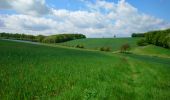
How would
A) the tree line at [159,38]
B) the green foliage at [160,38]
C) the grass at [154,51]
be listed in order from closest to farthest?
the grass at [154,51]
the green foliage at [160,38]
the tree line at [159,38]

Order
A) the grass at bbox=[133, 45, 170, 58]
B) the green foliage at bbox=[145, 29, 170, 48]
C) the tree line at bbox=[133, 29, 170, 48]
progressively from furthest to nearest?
the tree line at bbox=[133, 29, 170, 48]
the green foliage at bbox=[145, 29, 170, 48]
the grass at bbox=[133, 45, 170, 58]

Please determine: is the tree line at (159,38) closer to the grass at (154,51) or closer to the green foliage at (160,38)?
the green foliage at (160,38)

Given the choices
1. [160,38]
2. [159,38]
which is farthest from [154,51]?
[159,38]

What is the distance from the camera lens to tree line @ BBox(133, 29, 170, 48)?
409ft

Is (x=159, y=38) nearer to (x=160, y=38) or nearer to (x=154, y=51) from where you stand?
(x=160, y=38)

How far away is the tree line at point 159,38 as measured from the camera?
409 feet

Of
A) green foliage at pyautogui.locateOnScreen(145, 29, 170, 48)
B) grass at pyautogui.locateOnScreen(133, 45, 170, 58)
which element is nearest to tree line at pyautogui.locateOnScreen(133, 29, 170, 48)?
green foliage at pyautogui.locateOnScreen(145, 29, 170, 48)

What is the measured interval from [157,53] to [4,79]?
4332 inches

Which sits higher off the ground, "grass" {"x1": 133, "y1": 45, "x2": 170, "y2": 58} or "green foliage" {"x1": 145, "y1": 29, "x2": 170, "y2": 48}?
"green foliage" {"x1": 145, "y1": 29, "x2": 170, "y2": 48}

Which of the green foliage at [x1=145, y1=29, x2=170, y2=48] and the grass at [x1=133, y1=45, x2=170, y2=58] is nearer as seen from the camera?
the grass at [x1=133, y1=45, x2=170, y2=58]

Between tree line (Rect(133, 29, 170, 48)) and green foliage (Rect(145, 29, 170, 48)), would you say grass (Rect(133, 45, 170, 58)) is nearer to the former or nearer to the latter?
green foliage (Rect(145, 29, 170, 48))

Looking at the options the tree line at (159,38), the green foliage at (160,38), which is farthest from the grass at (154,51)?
the tree line at (159,38)

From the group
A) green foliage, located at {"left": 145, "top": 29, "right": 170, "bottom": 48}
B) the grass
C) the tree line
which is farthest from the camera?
the tree line

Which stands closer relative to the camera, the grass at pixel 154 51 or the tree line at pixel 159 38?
the grass at pixel 154 51
